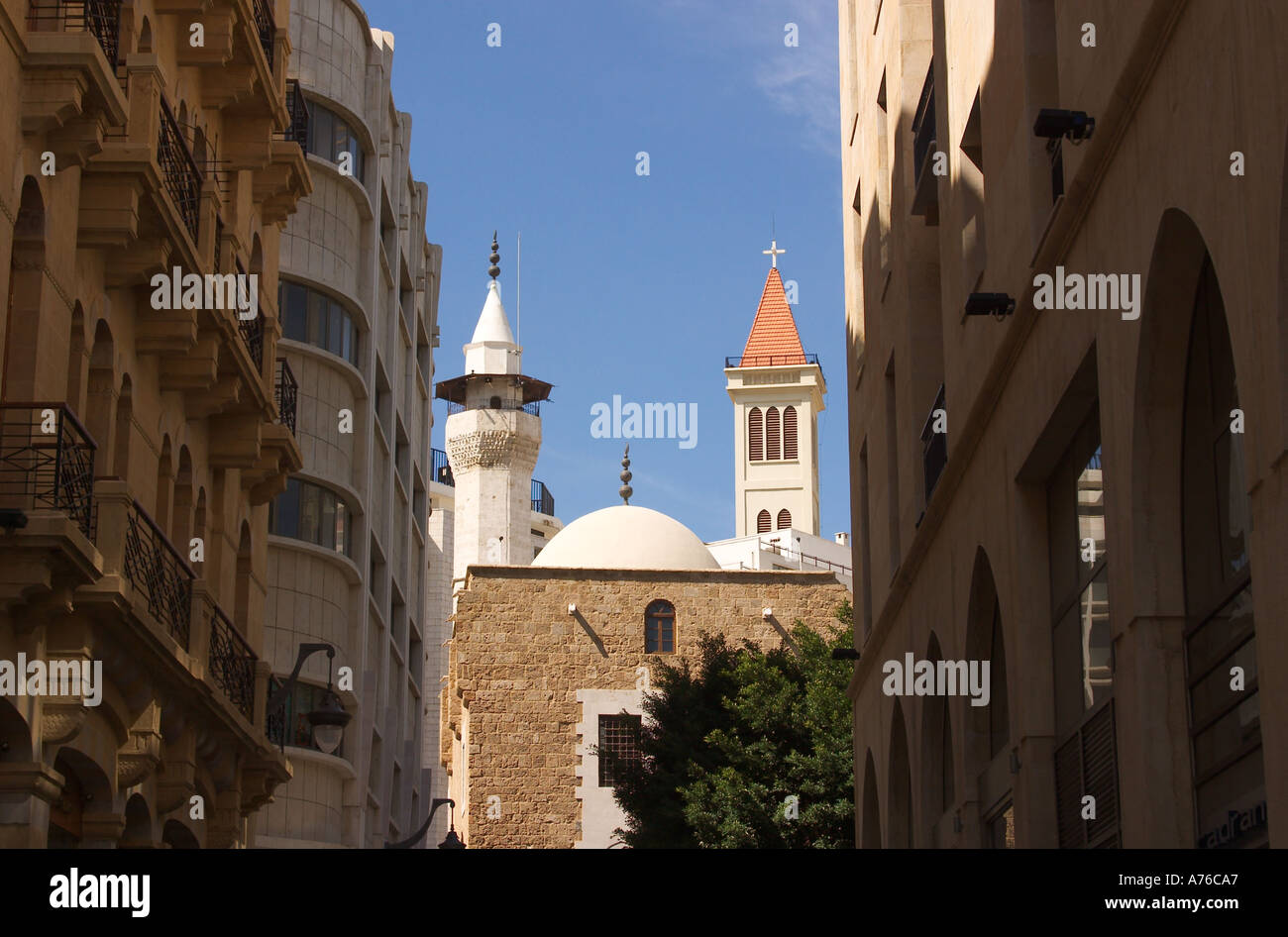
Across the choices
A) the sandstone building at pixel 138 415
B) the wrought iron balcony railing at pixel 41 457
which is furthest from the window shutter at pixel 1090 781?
the wrought iron balcony railing at pixel 41 457

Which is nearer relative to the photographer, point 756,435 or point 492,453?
point 492,453

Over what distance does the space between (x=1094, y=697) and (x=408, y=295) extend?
3245cm

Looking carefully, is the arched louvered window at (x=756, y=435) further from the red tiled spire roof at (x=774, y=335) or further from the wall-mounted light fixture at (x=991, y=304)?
the wall-mounted light fixture at (x=991, y=304)

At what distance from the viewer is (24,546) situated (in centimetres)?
1338

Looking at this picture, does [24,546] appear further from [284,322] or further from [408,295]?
[408,295]

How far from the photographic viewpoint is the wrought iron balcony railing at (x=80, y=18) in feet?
49.4

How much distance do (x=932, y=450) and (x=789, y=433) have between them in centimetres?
9397

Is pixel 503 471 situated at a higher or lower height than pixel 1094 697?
higher

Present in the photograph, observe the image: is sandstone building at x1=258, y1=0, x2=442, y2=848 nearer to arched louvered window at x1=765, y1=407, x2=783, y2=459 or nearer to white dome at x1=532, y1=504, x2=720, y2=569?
white dome at x1=532, y1=504, x2=720, y2=569

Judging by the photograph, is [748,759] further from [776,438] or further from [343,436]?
[776,438]

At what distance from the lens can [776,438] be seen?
11438cm

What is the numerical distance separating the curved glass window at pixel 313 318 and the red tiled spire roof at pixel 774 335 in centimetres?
8141

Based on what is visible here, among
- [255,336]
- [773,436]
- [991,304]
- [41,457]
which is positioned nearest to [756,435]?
[773,436]

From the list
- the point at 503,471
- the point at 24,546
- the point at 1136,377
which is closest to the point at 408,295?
the point at 24,546
